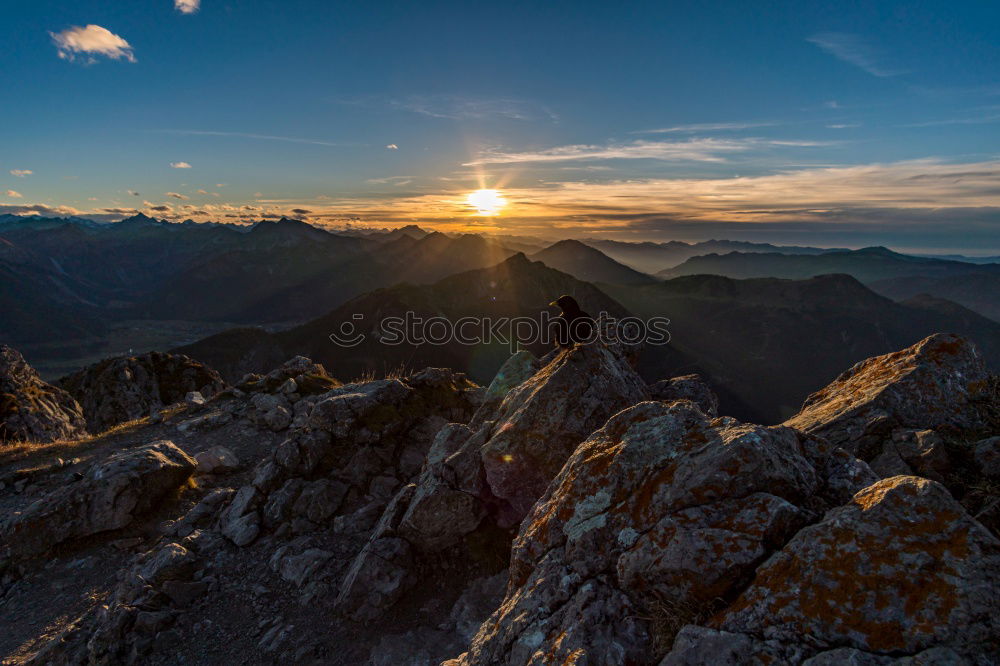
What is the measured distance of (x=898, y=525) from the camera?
4.48 m

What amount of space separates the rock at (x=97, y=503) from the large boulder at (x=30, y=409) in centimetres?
1077

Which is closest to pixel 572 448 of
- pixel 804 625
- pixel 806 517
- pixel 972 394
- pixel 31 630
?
pixel 806 517

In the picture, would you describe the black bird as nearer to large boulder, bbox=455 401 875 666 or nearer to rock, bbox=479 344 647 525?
rock, bbox=479 344 647 525

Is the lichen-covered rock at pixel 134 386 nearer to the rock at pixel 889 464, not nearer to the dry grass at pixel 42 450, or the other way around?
the dry grass at pixel 42 450

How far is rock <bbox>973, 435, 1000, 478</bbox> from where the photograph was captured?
254 inches

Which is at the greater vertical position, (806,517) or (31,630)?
(806,517)

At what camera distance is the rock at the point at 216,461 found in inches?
635

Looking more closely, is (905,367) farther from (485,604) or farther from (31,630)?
(31,630)

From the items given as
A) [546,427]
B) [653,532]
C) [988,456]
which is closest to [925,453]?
[988,456]

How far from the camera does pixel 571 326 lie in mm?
14039

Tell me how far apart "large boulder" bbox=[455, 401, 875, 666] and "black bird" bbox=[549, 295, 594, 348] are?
6.51 m

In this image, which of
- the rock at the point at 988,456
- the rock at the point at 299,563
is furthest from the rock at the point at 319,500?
the rock at the point at 988,456

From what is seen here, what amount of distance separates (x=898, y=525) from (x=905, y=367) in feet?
21.5

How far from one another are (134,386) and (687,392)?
1632 inches
